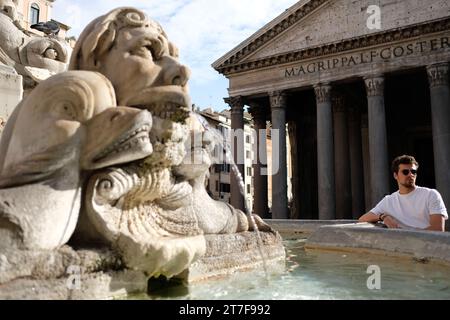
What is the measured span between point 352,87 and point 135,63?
848 inches

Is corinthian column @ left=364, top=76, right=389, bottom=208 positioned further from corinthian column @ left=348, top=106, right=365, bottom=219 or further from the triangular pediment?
corinthian column @ left=348, top=106, right=365, bottom=219

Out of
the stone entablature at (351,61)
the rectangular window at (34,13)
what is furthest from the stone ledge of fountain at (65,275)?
the rectangular window at (34,13)

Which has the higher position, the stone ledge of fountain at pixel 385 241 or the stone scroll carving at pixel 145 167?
the stone scroll carving at pixel 145 167

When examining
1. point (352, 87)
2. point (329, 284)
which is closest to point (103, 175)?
point (329, 284)

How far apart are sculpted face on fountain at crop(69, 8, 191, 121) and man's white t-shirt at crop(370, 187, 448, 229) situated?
298 cm

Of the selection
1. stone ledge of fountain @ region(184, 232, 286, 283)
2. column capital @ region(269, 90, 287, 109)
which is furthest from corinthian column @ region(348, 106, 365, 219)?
stone ledge of fountain @ region(184, 232, 286, 283)

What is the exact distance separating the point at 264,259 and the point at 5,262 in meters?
2.29

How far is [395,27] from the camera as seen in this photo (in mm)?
18156

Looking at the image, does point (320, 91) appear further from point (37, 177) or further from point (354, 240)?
point (37, 177)

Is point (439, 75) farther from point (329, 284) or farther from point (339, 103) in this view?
point (329, 284)

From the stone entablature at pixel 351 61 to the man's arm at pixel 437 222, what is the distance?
1503cm

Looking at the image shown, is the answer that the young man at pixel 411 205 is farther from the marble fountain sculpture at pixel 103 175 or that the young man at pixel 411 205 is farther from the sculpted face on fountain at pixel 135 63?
the sculpted face on fountain at pixel 135 63

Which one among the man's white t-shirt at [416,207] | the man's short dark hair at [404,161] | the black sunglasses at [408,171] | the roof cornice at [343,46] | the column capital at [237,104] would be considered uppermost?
the roof cornice at [343,46]

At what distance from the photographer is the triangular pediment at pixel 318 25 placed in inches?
733
